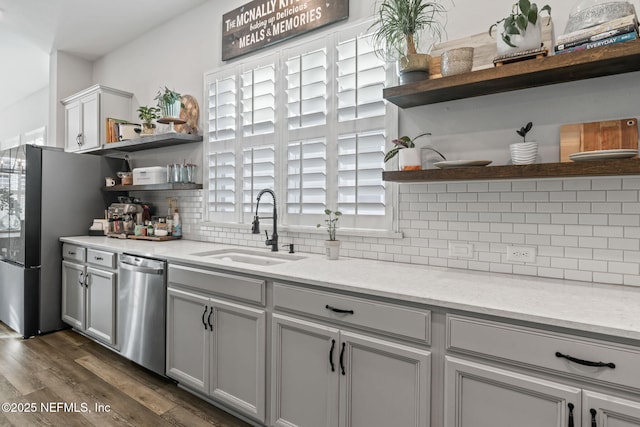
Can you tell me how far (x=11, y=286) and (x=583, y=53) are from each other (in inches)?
190

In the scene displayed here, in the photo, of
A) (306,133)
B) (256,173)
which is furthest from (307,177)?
(256,173)

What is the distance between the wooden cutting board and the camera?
162cm

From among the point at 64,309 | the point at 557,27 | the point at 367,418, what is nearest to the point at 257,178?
the point at 367,418

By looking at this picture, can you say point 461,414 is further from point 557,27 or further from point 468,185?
point 557,27

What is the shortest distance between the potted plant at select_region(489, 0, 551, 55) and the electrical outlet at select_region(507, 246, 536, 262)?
955mm

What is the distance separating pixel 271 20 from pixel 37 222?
280 centimetres

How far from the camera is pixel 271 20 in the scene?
2928 millimetres

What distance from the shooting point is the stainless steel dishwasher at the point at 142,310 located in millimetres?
2537

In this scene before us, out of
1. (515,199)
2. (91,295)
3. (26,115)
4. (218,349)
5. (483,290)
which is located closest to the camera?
(483,290)

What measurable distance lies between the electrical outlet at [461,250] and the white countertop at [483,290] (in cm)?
10

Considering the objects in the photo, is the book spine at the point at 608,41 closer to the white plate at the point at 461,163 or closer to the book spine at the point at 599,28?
the book spine at the point at 599,28

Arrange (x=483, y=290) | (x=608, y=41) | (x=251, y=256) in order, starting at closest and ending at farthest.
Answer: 1. (x=608, y=41)
2. (x=483, y=290)
3. (x=251, y=256)

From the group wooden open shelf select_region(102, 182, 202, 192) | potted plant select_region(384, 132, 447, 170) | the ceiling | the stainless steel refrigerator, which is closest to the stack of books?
potted plant select_region(384, 132, 447, 170)

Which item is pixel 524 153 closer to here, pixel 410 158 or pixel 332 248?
pixel 410 158
